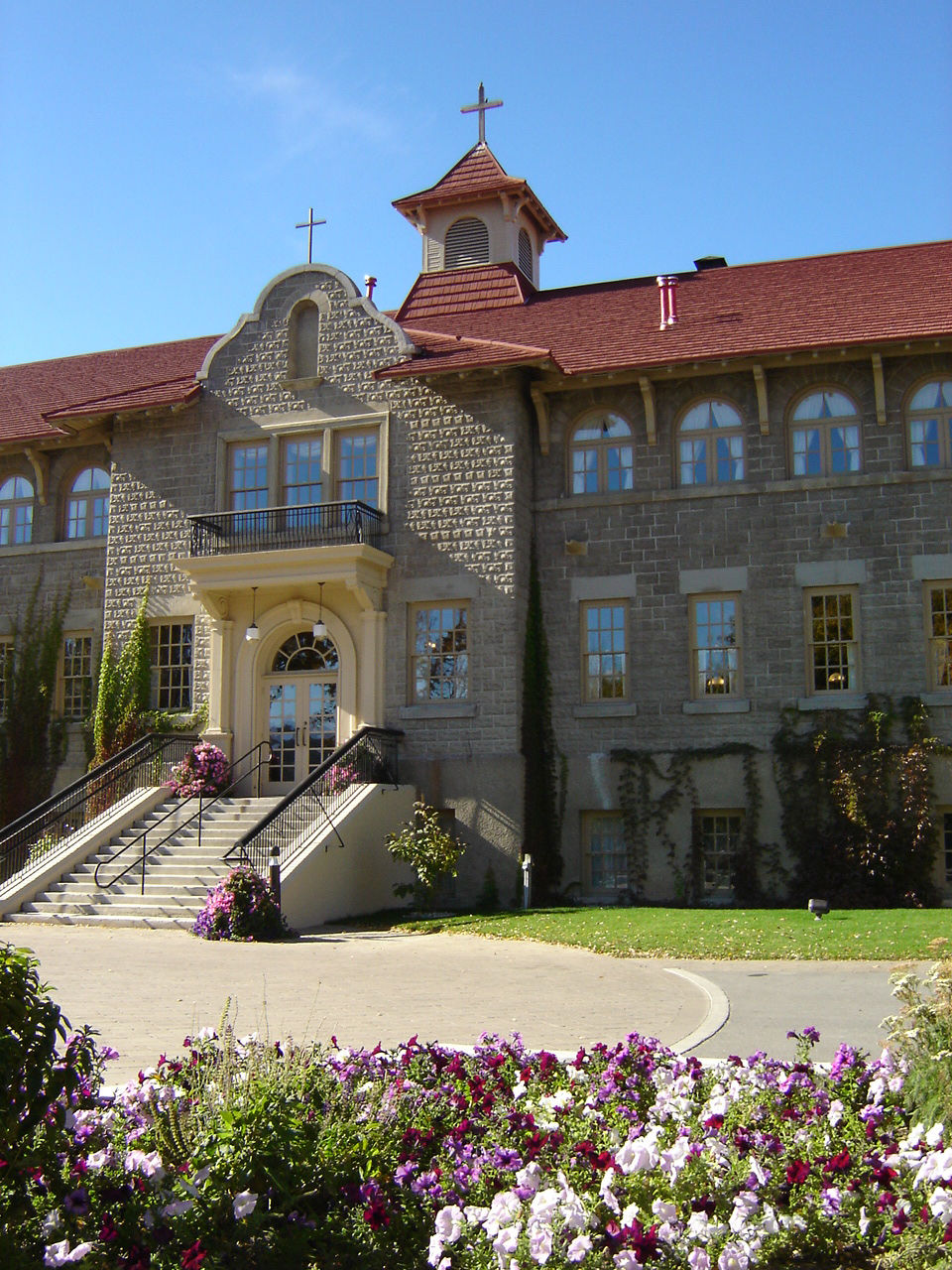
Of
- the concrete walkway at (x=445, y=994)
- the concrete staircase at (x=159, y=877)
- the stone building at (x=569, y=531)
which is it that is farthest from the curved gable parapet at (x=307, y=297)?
the concrete walkway at (x=445, y=994)

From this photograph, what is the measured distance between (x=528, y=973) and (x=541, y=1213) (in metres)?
8.03

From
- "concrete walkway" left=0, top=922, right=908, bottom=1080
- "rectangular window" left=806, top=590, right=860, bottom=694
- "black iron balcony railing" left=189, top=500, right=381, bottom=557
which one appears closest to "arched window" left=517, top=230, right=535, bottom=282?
"black iron balcony railing" left=189, top=500, right=381, bottom=557

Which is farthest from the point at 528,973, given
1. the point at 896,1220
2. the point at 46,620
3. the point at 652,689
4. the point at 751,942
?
the point at 46,620

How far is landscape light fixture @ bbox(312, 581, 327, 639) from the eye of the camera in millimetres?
21672

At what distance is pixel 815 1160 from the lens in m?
5.25

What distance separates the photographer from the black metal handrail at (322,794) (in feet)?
58.2

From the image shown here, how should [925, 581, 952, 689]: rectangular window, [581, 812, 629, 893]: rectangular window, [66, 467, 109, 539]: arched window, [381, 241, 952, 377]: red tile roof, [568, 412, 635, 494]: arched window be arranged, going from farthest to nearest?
1. [66, 467, 109, 539]: arched window
2. [568, 412, 635, 494]: arched window
3. [581, 812, 629, 893]: rectangular window
4. [381, 241, 952, 377]: red tile roof
5. [925, 581, 952, 689]: rectangular window

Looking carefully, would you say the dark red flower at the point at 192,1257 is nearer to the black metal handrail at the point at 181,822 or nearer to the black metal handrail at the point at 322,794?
the black metal handrail at the point at 322,794

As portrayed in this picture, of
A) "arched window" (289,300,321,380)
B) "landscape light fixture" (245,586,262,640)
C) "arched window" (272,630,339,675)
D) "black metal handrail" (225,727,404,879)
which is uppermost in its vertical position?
"arched window" (289,300,321,380)

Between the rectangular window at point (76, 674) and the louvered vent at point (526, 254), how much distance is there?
12.0m

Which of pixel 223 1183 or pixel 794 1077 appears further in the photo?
pixel 794 1077

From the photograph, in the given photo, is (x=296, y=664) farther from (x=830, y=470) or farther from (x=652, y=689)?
(x=830, y=470)

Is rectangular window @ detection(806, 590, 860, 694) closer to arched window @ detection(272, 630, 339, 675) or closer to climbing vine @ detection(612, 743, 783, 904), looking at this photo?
climbing vine @ detection(612, 743, 783, 904)

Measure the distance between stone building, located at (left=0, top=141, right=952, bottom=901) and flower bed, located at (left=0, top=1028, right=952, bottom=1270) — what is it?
48.7ft
